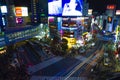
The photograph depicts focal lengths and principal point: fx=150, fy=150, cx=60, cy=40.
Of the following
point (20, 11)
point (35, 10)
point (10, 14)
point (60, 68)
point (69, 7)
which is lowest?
point (60, 68)

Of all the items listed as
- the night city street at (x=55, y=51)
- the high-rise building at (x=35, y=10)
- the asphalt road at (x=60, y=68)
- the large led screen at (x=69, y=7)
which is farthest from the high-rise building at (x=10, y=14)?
the high-rise building at (x=35, y=10)

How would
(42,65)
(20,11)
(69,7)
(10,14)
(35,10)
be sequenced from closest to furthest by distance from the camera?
(42,65) → (69,7) → (10,14) → (20,11) → (35,10)

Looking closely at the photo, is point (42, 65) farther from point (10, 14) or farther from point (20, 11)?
point (20, 11)

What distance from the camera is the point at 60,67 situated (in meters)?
22.6

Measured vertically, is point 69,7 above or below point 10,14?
above

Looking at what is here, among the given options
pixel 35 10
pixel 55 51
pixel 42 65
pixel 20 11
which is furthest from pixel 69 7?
pixel 35 10

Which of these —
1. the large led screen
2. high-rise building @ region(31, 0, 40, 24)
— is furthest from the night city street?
high-rise building @ region(31, 0, 40, 24)

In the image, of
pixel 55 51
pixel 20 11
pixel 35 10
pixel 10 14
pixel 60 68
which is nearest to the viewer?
pixel 60 68

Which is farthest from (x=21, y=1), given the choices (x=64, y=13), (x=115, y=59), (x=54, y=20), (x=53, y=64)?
(x=115, y=59)

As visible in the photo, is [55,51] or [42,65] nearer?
[42,65]

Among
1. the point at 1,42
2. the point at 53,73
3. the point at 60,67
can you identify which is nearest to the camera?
the point at 1,42

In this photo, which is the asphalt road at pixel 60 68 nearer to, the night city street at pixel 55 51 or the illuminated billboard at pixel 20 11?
the night city street at pixel 55 51

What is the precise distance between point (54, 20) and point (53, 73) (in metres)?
21.6

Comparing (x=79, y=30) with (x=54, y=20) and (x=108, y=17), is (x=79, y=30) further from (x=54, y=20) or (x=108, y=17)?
(x=108, y=17)
